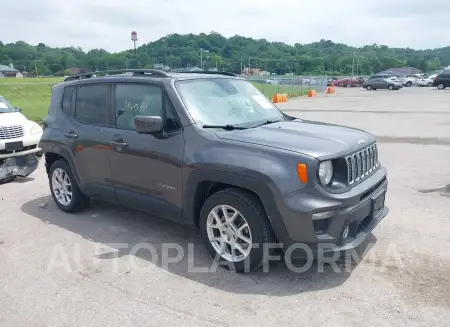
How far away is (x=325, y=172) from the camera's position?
12.1 feet

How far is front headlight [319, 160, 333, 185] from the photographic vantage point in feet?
11.9

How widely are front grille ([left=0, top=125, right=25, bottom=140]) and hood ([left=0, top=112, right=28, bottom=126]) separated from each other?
9 centimetres

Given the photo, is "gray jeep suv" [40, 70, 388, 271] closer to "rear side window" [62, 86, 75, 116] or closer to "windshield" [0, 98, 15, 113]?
"rear side window" [62, 86, 75, 116]

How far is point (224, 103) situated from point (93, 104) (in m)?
1.76

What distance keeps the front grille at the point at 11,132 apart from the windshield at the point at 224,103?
467 centimetres

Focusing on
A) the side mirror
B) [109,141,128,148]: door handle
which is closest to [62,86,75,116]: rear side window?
[109,141,128,148]: door handle

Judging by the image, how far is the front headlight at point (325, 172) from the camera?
3634 mm

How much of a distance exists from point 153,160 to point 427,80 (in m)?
52.7

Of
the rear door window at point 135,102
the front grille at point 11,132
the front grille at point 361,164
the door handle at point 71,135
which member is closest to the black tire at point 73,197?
the door handle at point 71,135

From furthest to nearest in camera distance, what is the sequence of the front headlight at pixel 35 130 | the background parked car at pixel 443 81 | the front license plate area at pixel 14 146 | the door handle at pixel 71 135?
the background parked car at pixel 443 81, the front headlight at pixel 35 130, the front license plate area at pixel 14 146, the door handle at pixel 71 135

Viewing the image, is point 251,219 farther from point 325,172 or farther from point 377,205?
point 377,205

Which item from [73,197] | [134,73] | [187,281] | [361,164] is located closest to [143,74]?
[134,73]

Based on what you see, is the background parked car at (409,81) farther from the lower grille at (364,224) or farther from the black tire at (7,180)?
the lower grille at (364,224)

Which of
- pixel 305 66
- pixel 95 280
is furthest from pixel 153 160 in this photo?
pixel 305 66
